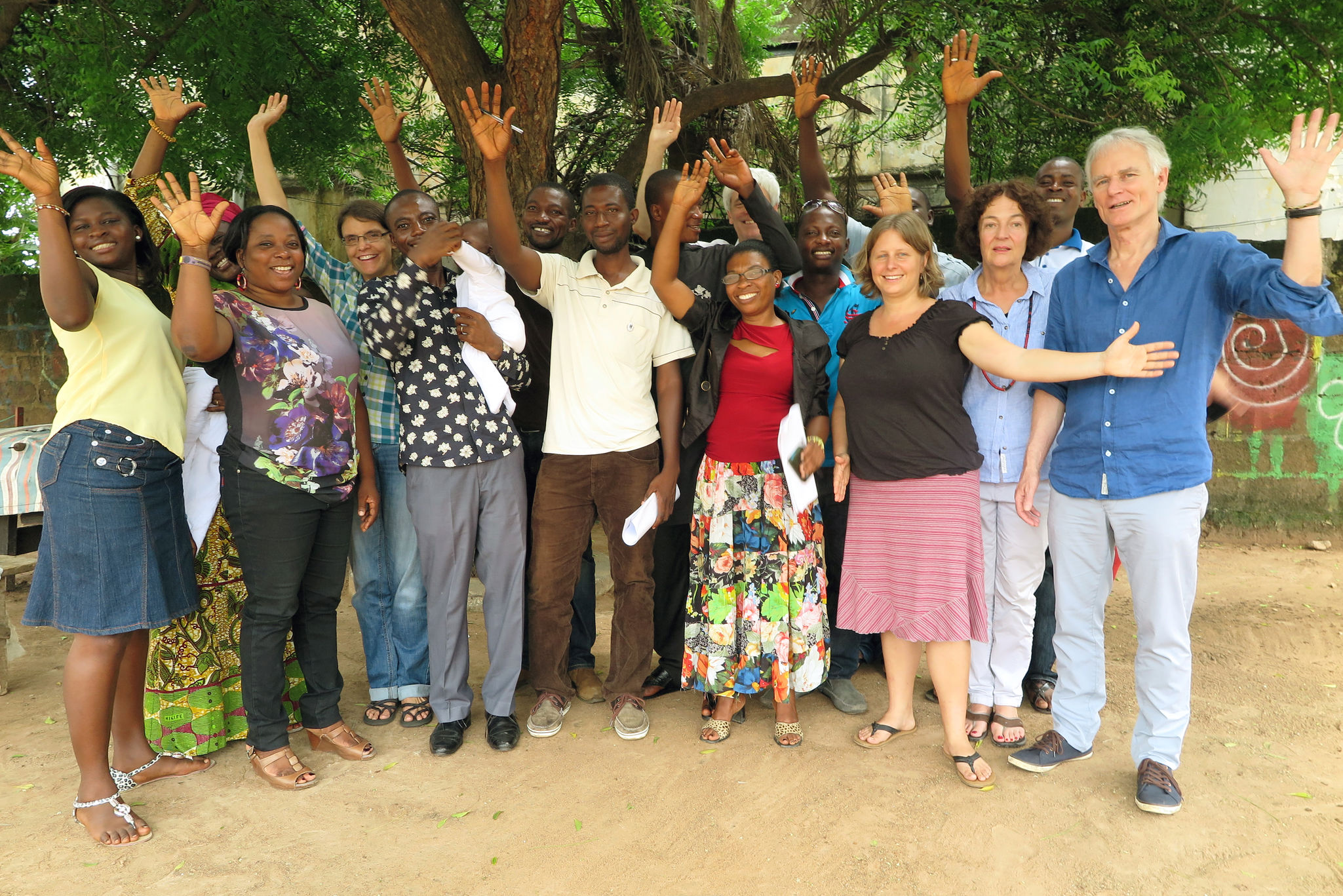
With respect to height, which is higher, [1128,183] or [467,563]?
[1128,183]

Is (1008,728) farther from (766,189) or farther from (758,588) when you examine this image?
(766,189)

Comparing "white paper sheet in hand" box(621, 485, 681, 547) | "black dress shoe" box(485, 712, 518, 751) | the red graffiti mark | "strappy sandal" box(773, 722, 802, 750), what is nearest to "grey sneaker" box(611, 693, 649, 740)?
"black dress shoe" box(485, 712, 518, 751)

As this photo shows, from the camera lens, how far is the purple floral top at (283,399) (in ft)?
10.2

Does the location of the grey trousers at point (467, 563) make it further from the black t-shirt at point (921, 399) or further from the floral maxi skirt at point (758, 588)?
the black t-shirt at point (921, 399)

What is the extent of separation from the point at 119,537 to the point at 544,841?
1689 millimetres

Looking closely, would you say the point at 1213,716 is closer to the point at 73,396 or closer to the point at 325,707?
the point at 325,707

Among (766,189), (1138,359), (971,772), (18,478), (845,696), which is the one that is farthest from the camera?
(18,478)

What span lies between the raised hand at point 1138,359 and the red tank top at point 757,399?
3.72ft

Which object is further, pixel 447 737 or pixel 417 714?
pixel 417 714

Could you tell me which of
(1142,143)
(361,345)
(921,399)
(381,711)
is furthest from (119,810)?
(1142,143)

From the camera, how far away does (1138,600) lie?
119 inches

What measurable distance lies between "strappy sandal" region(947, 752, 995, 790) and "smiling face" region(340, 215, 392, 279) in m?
2.85

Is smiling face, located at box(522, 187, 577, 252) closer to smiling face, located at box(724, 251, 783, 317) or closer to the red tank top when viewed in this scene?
smiling face, located at box(724, 251, 783, 317)

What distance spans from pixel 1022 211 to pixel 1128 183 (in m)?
0.47
